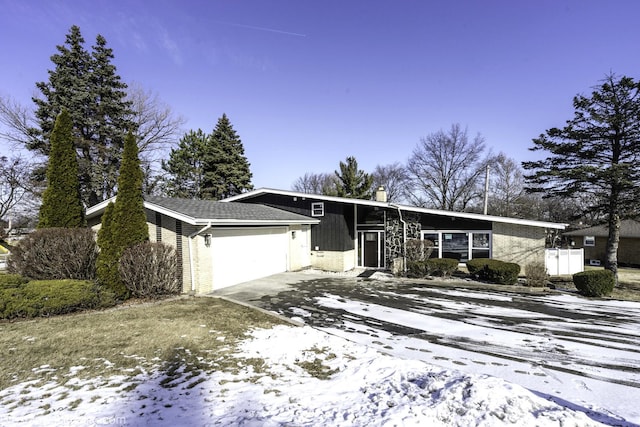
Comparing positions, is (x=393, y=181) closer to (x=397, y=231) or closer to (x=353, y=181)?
(x=353, y=181)

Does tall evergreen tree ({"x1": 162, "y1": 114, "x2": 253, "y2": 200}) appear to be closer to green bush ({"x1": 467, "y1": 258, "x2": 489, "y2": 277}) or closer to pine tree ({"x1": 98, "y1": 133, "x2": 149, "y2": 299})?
pine tree ({"x1": 98, "y1": 133, "x2": 149, "y2": 299})

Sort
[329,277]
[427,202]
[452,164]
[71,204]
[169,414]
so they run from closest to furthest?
[169,414], [71,204], [329,277], [452,164], [427,202]

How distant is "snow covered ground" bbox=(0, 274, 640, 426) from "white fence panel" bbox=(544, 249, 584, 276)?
7.43 m

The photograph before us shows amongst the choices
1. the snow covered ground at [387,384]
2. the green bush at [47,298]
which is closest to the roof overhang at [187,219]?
the green bush at [47,298]

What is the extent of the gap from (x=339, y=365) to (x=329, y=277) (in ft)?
31.0

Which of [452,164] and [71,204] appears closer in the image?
[71,204]

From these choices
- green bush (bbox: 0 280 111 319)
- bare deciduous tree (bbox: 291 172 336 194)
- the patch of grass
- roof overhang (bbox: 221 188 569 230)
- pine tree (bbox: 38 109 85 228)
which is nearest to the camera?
the patch of grass

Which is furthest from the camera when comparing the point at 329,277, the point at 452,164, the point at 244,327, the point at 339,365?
the point at 452,164

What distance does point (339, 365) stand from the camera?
5113 mm

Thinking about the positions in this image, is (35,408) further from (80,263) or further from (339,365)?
(80,263)

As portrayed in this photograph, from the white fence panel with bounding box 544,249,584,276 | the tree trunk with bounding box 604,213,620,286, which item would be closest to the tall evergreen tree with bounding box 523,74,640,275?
the tree trunk with bounding box 604,213,620,286

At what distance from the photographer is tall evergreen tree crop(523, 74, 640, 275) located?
14312mm

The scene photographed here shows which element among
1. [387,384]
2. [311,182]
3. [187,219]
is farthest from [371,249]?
[311,182]

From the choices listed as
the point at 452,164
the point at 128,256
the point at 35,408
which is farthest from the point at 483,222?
the point at 452,164
